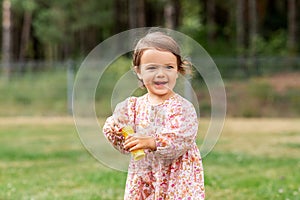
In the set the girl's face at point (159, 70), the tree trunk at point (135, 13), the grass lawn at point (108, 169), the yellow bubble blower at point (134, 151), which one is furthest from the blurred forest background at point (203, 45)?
the yellow bubble blower at point (134, 151)

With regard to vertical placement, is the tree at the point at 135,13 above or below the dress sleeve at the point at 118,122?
above

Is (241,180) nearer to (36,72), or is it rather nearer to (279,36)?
(36,72)

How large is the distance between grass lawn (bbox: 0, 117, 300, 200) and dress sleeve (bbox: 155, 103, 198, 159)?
3062 mm

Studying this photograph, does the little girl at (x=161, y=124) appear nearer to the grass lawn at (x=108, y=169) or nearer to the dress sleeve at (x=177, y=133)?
the dress sleeve at (x=177, y=133)

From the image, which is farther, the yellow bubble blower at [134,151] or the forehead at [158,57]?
the forehead at [158,57]

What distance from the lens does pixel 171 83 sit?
13.8 feet

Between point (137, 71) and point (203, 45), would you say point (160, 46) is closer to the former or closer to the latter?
point (137, 71)

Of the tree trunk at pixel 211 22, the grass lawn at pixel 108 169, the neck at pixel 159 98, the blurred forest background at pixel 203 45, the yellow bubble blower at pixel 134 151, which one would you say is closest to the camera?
the yellow bubble blower at pixel 134 151

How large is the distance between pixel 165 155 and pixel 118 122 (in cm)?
35

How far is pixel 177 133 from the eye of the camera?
4.05m

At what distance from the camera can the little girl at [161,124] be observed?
4137 millimetres

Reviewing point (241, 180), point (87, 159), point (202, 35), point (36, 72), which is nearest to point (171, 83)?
point (241, 180)

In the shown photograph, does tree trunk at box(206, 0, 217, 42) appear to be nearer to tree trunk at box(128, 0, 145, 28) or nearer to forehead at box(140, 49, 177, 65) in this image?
tree trunk at box(128, 0, 145, 28)

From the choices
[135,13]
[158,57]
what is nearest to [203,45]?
[135,13]
